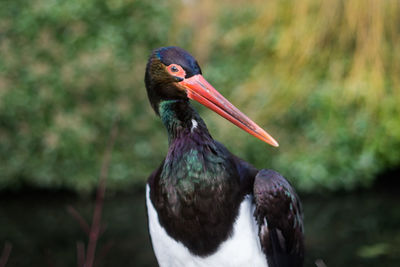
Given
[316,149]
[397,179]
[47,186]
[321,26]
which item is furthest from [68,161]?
[397,179]

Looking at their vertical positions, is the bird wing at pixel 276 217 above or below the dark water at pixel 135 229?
above

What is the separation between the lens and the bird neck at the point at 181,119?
1982mm

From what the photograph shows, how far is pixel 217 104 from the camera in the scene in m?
1.90

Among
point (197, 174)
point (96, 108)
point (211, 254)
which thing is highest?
point (197, 174)

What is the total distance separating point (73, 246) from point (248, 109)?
7.67ft

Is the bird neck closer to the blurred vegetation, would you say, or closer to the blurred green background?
the blurred green background

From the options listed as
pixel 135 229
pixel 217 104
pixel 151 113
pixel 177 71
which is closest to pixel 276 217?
pixel 217 104

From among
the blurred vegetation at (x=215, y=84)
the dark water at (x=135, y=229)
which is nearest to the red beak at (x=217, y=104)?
the dark water at (x=135, y=229)

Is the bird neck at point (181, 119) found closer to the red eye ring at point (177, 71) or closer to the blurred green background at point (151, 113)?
the red eye ring at point (177, 71)

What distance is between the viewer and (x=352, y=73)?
5.41 metres

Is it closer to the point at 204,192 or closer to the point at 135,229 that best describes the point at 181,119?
the point at 204,192

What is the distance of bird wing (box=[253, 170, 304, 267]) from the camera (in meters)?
1.93

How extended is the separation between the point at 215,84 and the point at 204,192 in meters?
4.31

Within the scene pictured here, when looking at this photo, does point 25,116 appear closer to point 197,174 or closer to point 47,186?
point 47,186
